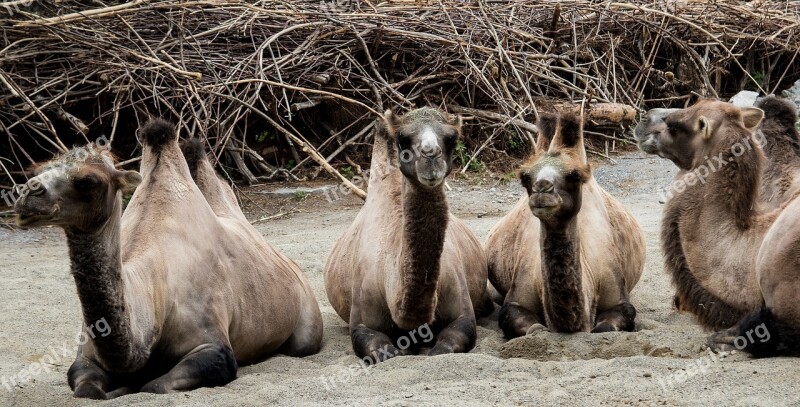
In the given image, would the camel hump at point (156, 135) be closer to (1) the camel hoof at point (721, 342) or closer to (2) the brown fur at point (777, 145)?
(1) the camel hoof at point (721, 342)

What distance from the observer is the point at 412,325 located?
19.6 feet

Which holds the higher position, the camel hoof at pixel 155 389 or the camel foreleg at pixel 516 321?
the camel hoof at pixel 155 389

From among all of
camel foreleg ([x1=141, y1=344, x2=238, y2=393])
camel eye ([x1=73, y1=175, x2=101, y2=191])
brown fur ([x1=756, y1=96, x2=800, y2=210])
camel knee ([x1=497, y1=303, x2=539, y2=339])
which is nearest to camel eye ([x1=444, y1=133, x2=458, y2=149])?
camel knee ([x1=497, y1=303, x2=539, y2=339])

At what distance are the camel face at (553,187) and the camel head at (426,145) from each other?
17.3 inches

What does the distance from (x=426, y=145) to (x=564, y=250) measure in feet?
3.29

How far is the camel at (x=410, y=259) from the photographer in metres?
5.60

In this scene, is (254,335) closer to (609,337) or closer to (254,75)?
(609,337)

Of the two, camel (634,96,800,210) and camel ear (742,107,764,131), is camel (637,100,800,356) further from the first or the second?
camel (634,96,800,210)

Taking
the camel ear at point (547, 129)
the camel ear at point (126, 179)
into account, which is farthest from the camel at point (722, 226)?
the camel ear at point (126, 179)

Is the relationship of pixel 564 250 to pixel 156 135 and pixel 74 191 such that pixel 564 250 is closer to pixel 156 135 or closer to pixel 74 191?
pixel 156 135

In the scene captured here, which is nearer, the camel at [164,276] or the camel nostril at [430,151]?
the camel at [164,276]

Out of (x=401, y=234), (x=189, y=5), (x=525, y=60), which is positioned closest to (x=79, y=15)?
(x=189, y=5)

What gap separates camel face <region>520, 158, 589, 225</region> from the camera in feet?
18.3

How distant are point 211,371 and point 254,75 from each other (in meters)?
6.94
